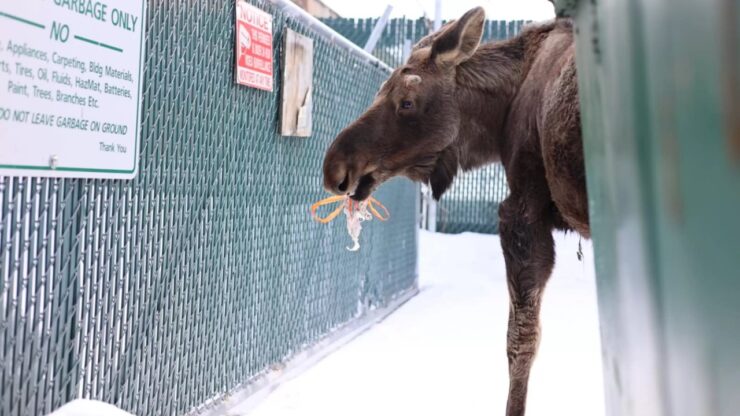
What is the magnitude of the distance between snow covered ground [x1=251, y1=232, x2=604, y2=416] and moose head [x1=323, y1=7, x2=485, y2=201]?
1.16 meters

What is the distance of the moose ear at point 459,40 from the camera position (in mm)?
3840

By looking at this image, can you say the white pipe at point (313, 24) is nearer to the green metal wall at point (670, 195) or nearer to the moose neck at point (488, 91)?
the moose neck at point (488, 91)

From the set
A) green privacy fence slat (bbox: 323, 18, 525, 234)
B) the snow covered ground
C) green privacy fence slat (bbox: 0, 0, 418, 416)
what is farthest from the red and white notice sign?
green privacy fence slat (bbox: 323, 18, 525, 234)

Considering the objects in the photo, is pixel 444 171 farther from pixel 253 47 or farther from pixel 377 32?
pixel 377 32

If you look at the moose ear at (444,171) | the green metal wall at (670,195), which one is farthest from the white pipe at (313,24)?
the green metal wall at (670,195)

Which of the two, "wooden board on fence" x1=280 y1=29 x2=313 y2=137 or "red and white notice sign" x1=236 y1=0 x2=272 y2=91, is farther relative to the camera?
"wooden board on fence" x1=280 y1=29 x2=313 y2=137

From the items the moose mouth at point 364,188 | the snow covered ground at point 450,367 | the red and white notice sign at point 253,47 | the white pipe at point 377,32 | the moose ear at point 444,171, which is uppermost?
the white pipe at point 377,32

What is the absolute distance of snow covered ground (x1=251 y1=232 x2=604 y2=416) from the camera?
13.7ft

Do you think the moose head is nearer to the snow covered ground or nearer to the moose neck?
the moose neck

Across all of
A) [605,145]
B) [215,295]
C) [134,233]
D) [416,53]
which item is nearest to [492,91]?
[416,53]

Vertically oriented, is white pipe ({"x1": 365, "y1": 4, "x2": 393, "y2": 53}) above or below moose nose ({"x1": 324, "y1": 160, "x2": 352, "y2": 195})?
above

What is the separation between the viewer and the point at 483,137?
4.03 meters

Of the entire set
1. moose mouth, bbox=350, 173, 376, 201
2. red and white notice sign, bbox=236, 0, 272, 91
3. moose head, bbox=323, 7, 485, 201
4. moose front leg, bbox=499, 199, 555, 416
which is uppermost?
red and white notice sign, bbox=236, 0, 272, 91

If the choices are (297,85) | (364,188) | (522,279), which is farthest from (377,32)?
(522,279)
